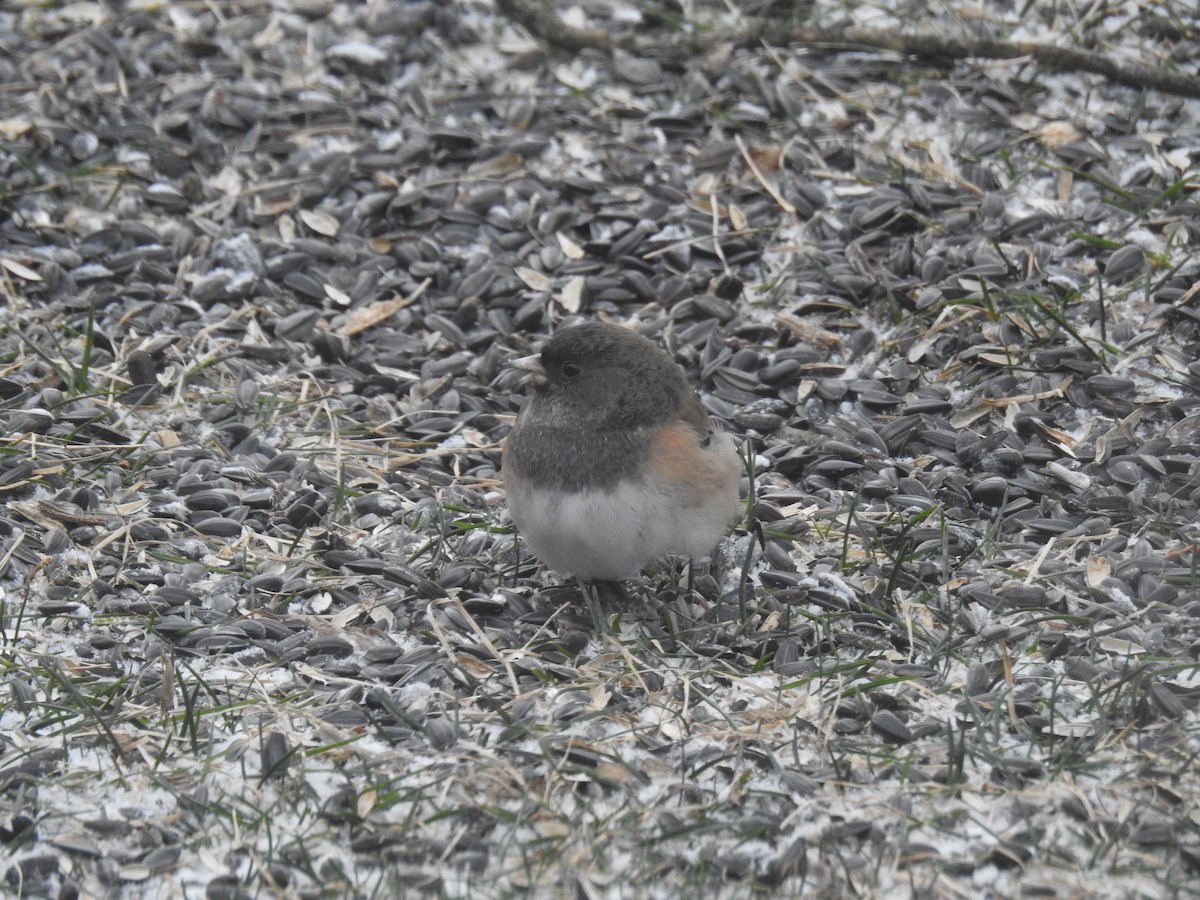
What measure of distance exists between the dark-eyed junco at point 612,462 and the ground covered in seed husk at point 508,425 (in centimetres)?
26

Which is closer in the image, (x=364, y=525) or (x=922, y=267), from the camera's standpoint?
(x=364, y=525)

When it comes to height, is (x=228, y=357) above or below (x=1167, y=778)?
below

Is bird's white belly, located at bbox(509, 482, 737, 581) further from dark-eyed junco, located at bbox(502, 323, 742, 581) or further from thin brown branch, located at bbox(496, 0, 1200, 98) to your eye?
thin brown branch, located at bbox(496, 0, 1200, 98)

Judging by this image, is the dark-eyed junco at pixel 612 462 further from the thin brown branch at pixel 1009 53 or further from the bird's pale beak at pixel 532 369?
the thin brown branch at pixel 1009 53

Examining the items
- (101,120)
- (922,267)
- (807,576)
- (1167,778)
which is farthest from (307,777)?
(101,120)

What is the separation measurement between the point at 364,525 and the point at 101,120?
2.47 meters

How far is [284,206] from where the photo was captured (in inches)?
205

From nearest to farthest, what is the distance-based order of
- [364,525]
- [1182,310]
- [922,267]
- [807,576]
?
1. [807,576]
2. [364,525]
3. [1182,310]
4. [922,267]

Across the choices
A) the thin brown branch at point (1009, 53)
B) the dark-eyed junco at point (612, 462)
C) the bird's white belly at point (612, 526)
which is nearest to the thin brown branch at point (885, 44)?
the thin brown branch at point (1009, 53)

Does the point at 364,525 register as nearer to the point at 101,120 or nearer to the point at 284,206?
the point at 284,206

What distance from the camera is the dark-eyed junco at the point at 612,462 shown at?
11.3 feet

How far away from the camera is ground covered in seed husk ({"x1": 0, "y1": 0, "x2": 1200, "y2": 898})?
9.56ft

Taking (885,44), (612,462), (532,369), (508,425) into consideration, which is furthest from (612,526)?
(885,44)

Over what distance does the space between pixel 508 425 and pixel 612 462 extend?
1.10m
